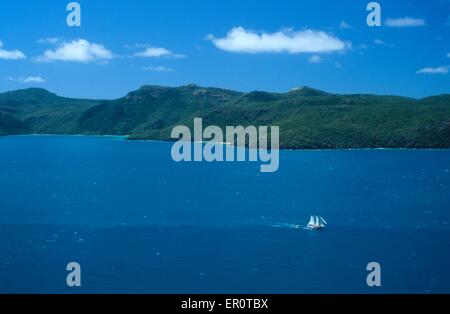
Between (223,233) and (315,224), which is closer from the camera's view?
(223,233)

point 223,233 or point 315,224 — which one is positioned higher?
point 315,224

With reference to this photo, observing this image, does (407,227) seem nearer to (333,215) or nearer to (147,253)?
(333,215)

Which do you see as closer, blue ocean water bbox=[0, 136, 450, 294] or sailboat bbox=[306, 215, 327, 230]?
blue ocean water bbox=[0, 136, 450, 294]

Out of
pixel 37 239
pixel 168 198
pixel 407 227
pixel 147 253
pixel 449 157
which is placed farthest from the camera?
pixel 449 157

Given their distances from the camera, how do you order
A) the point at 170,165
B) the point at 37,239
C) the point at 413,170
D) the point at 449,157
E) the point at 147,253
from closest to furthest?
the point at 147,253 → the point at 37,239 → the point at 413,170 → the point at 170,165 → the point at 449,157

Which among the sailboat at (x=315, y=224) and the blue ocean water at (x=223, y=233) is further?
the sailboat at (x=315, y=224)
